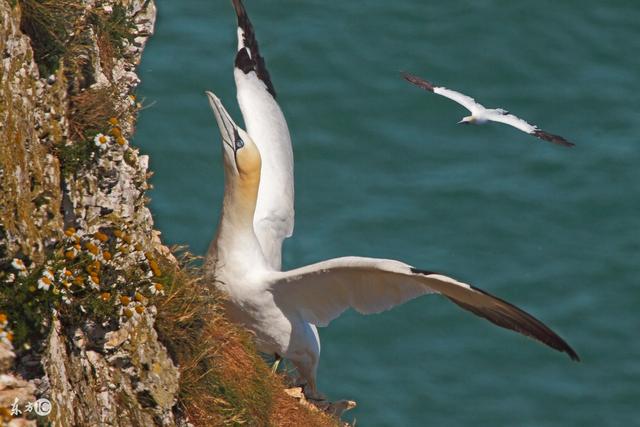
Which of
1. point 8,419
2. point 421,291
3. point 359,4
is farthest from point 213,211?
point 8,419

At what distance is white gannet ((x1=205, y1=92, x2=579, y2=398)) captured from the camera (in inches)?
372

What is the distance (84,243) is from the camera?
6.96m

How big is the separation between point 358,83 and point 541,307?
408cm

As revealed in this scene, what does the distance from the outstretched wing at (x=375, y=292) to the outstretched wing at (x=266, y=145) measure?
111cm

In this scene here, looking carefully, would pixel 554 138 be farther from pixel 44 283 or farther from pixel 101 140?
pixel 44 283

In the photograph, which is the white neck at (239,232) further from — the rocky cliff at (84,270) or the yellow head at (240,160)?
the rocky cliff at (84,270)

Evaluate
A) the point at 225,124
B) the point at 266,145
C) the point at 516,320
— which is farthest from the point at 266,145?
the point at 516,320

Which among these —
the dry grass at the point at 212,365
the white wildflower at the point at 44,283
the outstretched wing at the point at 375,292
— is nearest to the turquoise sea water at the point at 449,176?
the outstretched wing at the point at 375,292

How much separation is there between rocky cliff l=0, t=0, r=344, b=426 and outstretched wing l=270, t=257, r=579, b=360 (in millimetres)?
1045

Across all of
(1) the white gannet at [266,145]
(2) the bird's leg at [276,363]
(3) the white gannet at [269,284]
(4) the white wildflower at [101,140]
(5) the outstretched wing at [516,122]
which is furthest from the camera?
(5) the outstretched wing at [516,122]

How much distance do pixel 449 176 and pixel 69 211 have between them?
1001 cm

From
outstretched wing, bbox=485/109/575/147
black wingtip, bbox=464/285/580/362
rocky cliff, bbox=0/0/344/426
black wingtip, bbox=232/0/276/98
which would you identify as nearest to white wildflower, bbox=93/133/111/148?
rocky cliff, bbox=0/0/344/426

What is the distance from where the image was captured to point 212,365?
8.26 m

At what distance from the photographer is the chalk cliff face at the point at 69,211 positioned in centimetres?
620
